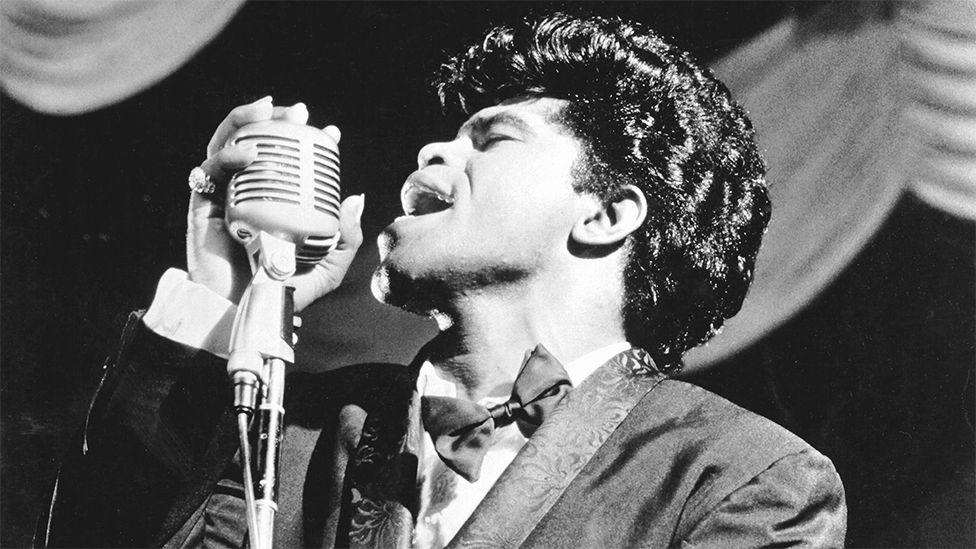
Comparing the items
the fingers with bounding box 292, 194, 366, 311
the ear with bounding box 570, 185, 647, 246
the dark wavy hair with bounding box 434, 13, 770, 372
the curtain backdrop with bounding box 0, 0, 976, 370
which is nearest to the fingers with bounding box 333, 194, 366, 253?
the fingers with bounding box 292, 194, 366, 311

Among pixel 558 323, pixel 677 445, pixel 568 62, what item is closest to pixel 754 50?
pixel 568 62

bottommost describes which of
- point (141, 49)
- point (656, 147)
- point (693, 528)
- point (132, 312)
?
point (693, 528)

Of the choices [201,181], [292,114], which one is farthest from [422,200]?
[201,181]

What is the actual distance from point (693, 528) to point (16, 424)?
1.44 metres

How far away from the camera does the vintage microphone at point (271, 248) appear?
191 centimetres

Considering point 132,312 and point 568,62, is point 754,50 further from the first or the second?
point 132,312

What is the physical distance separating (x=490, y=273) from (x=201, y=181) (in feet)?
1.81

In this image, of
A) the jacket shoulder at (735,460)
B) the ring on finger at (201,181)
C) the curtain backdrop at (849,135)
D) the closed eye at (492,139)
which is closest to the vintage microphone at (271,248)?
the ring on finger at (201,181)

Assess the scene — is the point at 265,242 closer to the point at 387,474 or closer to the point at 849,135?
the point at 387,474

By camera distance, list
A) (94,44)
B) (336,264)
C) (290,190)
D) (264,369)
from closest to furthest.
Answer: (264,369)
(290,190)
(336,264)
(94,44)

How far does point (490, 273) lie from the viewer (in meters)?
2.38

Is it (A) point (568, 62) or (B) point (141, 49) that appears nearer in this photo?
(A) point (568, 62)

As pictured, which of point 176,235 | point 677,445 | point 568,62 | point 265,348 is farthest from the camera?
point 176,235

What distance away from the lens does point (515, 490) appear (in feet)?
6.66
